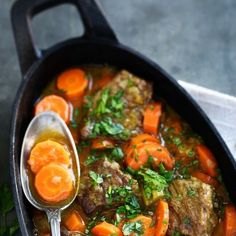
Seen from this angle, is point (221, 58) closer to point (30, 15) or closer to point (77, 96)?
point (77, 96)

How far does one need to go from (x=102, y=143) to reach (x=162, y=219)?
26.9 inches

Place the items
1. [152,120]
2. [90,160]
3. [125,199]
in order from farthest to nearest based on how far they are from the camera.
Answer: [152,120]
[90,160]
[125,199]

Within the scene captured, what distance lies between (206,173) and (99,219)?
77cm

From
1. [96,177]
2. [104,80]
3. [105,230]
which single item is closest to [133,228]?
[105,230]

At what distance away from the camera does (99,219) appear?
3436 mm

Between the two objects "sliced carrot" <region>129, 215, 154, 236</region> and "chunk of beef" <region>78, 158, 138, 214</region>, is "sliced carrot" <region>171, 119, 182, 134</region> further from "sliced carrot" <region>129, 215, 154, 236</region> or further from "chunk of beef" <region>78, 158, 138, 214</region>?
"sliced carrot" <region>129, 215, 154, 236</region>

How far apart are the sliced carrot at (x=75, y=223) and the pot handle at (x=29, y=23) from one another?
1090mm

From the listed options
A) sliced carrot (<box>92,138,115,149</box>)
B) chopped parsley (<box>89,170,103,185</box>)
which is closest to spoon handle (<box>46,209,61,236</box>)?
chopped parsley (<box>89,170,103,185</box>)

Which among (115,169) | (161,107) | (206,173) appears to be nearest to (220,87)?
(161,107)

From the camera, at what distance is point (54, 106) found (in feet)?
12.8

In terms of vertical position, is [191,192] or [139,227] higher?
[191,192]

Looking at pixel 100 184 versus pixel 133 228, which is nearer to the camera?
pixel 133 228

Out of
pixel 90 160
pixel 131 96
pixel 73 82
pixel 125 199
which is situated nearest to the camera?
pixel 125 199

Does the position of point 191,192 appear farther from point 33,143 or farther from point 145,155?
point 33,143
